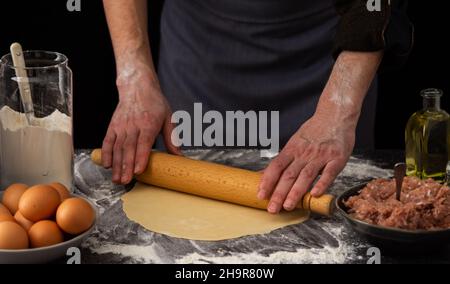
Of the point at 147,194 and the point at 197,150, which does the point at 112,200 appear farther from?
the point at 197,150

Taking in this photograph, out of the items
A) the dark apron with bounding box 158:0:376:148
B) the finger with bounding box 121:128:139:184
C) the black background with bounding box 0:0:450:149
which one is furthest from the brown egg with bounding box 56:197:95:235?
the black background with bounding box 0:0:450:149

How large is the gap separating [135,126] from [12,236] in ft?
2.03

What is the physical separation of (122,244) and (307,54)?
0.93 meters

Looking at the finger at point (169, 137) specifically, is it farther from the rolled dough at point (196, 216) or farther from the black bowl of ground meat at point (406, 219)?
the black bowl of ground meat at point (406, 219)

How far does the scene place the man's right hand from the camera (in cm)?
207

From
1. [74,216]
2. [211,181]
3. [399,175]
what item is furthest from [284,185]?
[74,216]

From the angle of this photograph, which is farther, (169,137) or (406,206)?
(169,137)

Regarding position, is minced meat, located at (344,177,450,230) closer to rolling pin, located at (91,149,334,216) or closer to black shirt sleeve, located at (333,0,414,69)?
rolling pin, located at (91,149,334,216)

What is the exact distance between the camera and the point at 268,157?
2.21m

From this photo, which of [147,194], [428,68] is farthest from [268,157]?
[428,68]

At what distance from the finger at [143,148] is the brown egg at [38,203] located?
1.25 feet

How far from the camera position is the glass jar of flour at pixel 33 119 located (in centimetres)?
188

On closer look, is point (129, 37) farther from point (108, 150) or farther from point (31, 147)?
point (31, 147)

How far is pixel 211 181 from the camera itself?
6.39 feet
